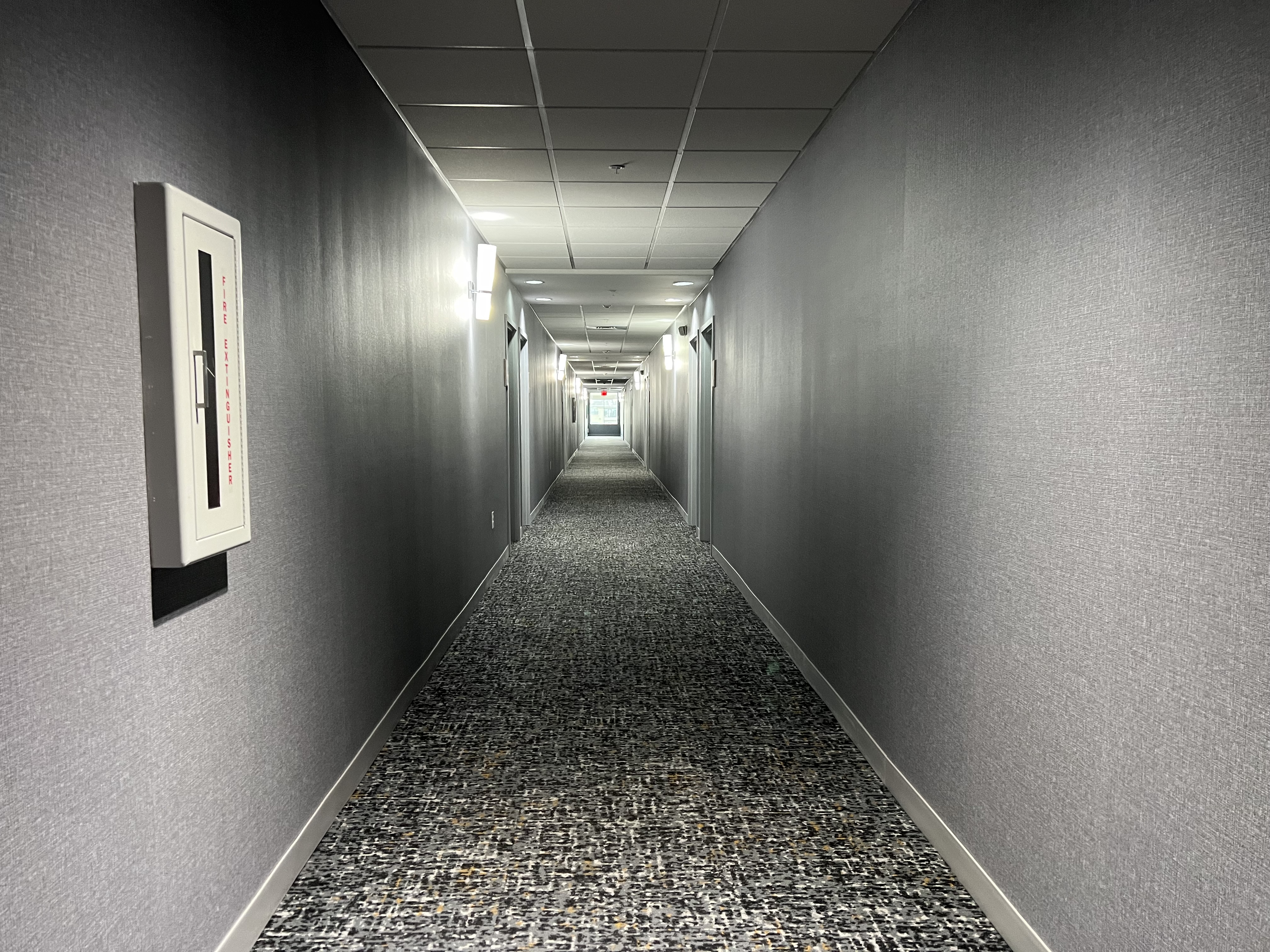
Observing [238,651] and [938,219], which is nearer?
[238,651]

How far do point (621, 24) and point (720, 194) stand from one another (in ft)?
7.09

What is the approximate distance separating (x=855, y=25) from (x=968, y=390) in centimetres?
129

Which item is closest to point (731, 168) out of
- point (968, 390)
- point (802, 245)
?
point (802, 245)

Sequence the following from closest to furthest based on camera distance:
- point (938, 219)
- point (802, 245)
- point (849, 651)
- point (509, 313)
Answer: point (938, 219), point (849, 651), point (802, 245), point (509, 313)

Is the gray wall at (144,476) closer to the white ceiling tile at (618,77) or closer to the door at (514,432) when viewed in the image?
the white ceiling tile at (618,77)

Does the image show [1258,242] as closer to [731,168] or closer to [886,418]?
[886,418]

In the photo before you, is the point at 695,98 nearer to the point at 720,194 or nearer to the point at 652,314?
the point at 720,194

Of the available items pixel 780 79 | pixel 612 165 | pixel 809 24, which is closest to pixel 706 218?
pixel 612 165

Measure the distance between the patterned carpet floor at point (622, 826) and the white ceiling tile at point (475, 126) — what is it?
247 centimetres

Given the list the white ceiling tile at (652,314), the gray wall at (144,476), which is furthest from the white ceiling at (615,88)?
the white ceiling tile at (652,314)

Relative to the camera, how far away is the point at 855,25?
266cm

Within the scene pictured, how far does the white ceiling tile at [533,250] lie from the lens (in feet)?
19.9

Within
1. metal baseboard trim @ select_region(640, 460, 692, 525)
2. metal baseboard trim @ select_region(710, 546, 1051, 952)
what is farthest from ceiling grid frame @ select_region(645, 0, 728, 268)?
metal baseboard trim @ select_region(640, 460, 692, 525)

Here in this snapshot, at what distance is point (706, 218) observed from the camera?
5266 mm
